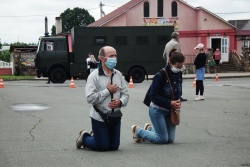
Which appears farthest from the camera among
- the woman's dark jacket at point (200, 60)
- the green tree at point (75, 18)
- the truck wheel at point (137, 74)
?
the green tree at point (75, 18)

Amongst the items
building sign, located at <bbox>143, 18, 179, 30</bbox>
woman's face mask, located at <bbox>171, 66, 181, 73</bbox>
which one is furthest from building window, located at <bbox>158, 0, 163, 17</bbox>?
woman's face mask, located at <bbox>171, 66, 181, 73</bbox>

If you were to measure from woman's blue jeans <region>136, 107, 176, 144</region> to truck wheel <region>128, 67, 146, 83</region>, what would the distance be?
2067 centimetres

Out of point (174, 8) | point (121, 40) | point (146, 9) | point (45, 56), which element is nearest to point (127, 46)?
point (121, 40)

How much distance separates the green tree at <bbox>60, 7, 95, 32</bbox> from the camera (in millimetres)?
109125

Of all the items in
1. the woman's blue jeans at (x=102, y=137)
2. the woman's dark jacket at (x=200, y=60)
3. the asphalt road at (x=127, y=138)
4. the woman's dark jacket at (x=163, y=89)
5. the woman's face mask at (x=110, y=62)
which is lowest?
the asphalt road at (x=127, y=138)

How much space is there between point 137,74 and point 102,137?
2165cm

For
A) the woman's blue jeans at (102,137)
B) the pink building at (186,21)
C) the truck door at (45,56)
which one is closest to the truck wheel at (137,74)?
the truck door at (45,56)

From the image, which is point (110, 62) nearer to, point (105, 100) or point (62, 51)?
point (105, 100)

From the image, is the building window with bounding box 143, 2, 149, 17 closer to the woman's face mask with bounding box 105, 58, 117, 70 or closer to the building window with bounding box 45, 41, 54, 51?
the building window with bounding box 45, 41, 54, 51

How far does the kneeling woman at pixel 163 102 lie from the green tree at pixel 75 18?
101 metres

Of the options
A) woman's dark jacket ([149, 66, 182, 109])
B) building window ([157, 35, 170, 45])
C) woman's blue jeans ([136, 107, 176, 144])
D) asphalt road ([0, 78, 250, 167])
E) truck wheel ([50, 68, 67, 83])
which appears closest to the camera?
asphalt road ([0, 78, 250, 167])

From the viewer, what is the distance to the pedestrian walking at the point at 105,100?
309 inches

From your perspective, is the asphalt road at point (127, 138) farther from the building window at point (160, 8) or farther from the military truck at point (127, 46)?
the building window at point (160, 8)

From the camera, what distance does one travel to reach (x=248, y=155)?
7652mm
